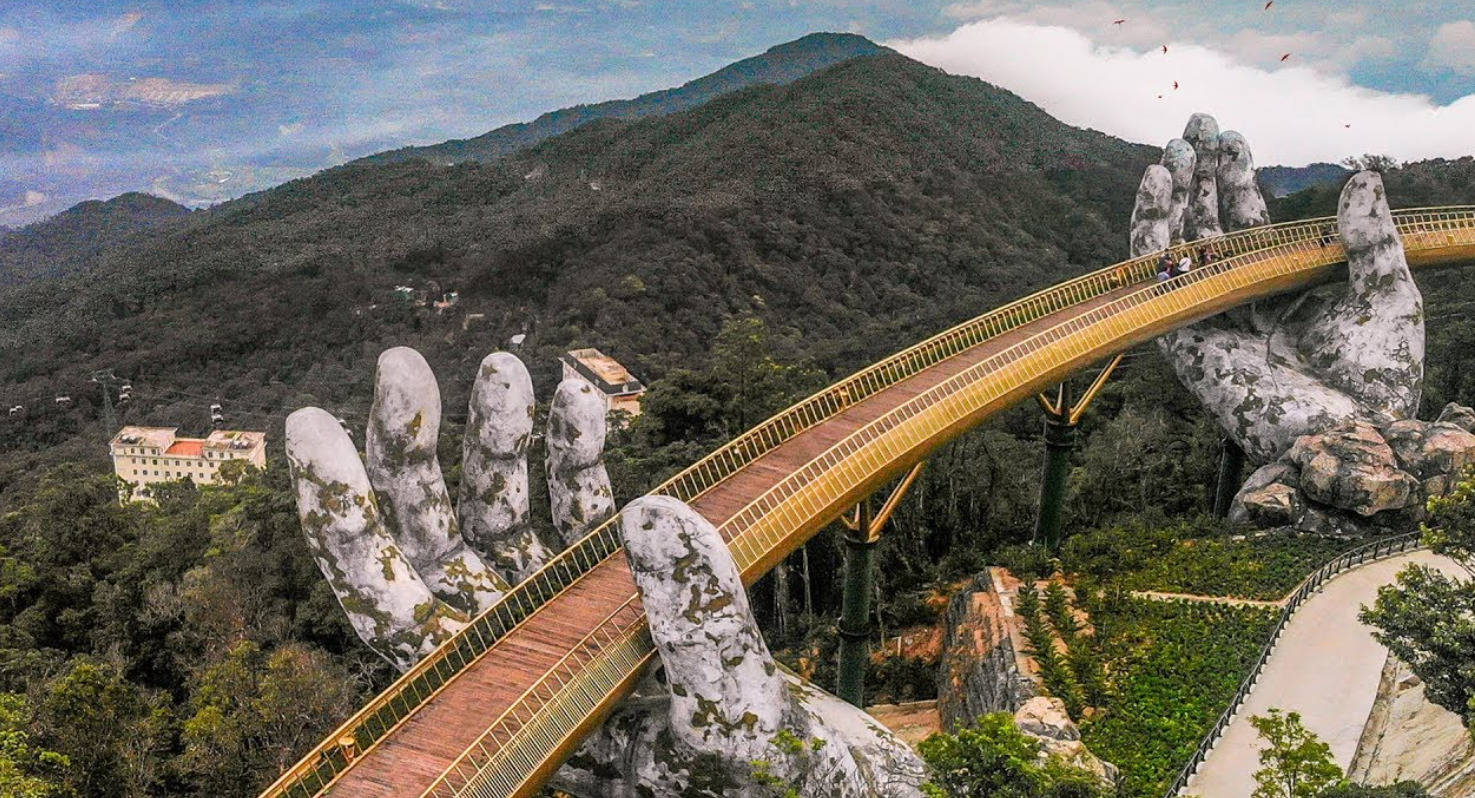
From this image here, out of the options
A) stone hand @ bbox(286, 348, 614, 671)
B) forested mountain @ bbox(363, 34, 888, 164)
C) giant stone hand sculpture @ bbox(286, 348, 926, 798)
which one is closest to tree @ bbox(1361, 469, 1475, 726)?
giant stone hand sculpture @ bbox(286, 348, 926, 798)

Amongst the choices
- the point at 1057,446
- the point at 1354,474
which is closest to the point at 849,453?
the point at 1057,446

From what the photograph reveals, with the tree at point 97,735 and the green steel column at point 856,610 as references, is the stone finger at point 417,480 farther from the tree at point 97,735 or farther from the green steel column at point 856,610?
the green steel column at point 856,610

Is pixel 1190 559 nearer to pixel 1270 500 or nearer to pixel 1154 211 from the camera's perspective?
pixel 1270 500

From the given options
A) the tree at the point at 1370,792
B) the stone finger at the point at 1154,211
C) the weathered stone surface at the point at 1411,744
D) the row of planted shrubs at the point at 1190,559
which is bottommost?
the weathered stone surface at the point at 1411,744

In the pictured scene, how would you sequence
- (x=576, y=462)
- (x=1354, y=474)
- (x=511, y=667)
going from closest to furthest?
(x=511, y=667), (x=576, y=462), (x=1354, y=474)

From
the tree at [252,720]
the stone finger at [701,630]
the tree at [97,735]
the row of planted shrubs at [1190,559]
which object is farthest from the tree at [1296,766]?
the tree at [97,735]

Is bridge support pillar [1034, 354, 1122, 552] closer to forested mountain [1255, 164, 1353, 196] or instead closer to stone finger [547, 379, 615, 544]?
stone finger [547, 379, 615, 544]
